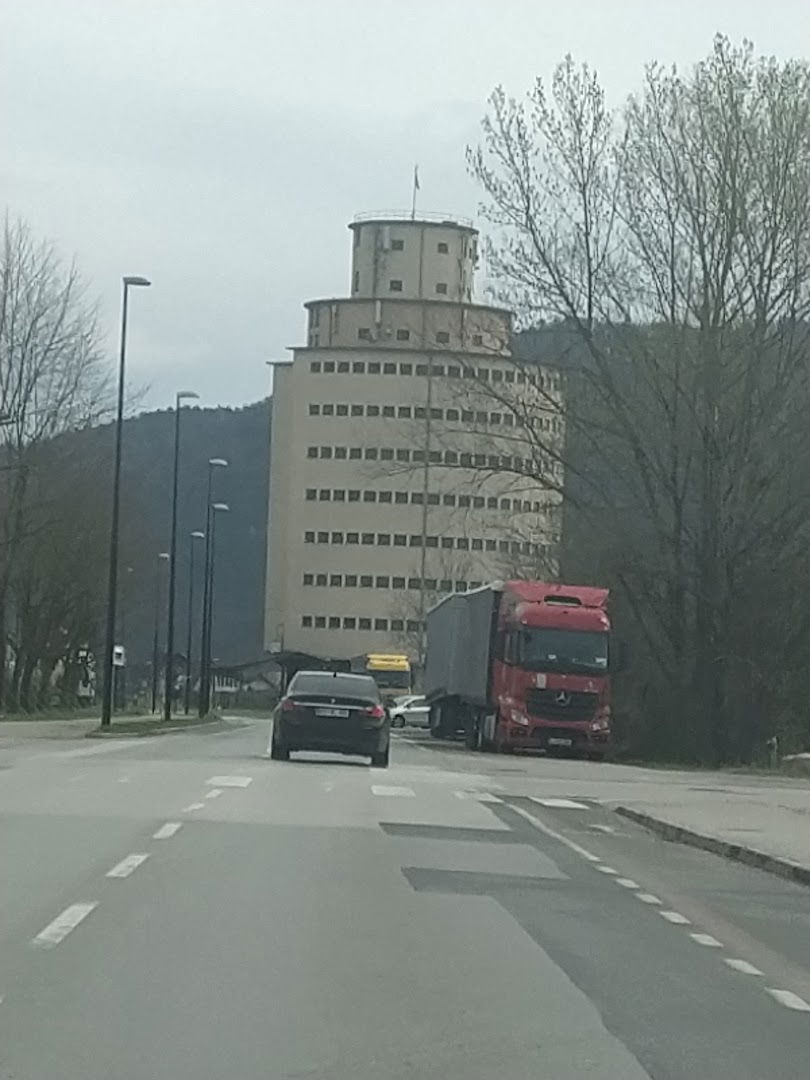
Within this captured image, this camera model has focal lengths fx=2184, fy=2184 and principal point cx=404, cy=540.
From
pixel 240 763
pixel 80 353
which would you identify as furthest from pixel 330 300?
pixel 240 763

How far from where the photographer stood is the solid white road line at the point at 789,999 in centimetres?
1038

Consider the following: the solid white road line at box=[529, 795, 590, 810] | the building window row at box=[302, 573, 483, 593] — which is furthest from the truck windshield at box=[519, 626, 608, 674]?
the building window row at box=[302, 573, 483, 593]

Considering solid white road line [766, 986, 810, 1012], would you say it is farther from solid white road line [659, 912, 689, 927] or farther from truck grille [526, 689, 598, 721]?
truck grille [526, 689, 598, 721]

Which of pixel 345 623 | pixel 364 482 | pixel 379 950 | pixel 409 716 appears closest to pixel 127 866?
pixel 379 950

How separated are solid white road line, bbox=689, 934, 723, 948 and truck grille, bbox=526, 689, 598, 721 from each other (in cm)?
3450

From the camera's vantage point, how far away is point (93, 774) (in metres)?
30.6

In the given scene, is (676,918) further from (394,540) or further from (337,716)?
(394,540)

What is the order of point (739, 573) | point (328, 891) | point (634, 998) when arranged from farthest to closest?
point (739, 573), point (328, 891), point (634, 998)

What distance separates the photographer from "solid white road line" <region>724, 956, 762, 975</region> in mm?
11688

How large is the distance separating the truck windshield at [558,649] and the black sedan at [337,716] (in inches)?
429

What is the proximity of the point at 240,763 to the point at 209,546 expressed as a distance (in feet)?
193

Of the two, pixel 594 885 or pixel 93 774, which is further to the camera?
pixel 93 774

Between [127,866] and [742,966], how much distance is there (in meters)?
5.64

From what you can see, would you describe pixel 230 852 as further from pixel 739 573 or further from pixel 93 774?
pixel 739 573
